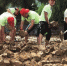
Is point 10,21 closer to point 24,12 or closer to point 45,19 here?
point 24,12

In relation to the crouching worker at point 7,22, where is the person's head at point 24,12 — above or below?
above

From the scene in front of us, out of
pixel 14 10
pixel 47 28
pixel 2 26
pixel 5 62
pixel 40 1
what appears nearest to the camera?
pixel 5 62

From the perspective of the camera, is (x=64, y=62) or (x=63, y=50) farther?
(x=63, y=50)

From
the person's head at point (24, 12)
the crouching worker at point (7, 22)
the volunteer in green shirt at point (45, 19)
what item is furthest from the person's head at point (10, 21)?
the volunteer in green shirt at point (45, 19)

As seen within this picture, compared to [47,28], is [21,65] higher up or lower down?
lower down

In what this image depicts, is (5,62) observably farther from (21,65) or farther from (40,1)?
(40,1)

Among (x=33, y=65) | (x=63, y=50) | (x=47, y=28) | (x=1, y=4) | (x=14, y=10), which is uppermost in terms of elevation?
(x=1, y=4)

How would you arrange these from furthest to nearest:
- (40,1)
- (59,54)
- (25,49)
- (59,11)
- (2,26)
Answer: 1. (40,1)
2. (59,11)
3. (2,26)
4. (25,49)
5. (59,54)

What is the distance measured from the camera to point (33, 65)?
222 centimetres

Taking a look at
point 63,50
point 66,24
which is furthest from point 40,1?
point 63,50

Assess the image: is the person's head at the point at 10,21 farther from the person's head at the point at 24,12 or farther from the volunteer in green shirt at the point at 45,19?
the volunteer in green shirt at the point at 45,19

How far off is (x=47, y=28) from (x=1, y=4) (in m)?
5.38

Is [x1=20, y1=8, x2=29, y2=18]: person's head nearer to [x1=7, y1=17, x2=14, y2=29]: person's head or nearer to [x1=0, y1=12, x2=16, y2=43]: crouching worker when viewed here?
[x1=0, y1=12, x2=16, y2=43]: crouching worker

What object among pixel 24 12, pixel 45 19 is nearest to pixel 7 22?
pixel 24 12
